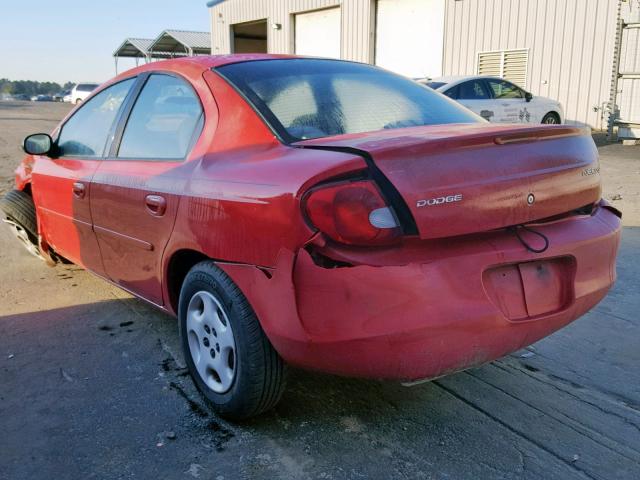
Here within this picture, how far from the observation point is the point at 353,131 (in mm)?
2701

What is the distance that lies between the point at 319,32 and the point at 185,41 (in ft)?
58.4

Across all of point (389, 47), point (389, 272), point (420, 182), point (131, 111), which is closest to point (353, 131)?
point (420, 182)

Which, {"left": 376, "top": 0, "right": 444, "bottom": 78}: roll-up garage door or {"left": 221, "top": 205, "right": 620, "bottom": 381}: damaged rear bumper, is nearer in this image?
{"left": 221, "top": 205, "right": 620, "bottom": 381}: damaged rear bumper

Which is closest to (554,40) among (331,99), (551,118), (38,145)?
(551,118)

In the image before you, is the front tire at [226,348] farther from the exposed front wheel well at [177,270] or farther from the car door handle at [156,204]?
the car door handle at [156,204]

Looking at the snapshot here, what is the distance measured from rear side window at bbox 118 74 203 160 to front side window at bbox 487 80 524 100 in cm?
A: 1009

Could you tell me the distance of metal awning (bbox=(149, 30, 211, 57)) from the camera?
3819 cm

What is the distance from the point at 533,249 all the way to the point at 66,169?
9.96ft

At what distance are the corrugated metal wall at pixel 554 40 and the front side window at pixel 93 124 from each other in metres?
14.0

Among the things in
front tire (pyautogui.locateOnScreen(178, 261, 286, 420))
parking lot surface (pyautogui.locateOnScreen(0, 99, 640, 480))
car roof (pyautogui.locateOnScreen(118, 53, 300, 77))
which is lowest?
parking lot surface (pyautogui.locateOnScreen(0, 99, 640, 480))

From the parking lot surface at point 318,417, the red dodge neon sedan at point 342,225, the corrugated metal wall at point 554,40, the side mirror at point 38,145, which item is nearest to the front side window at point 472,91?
the corrugated metal wall at point 554,40

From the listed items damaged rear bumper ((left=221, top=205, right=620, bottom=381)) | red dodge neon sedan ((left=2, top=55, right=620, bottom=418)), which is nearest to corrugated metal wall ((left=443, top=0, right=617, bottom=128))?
red dodge neon sedan ((left=2, top=55, right=620, bottom=418))

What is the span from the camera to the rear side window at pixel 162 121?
2971 mm

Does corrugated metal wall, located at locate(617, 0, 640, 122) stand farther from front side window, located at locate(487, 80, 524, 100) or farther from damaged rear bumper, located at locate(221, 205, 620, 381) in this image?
damaged rear bumper, located at locate(221, 205, 620, 381)
